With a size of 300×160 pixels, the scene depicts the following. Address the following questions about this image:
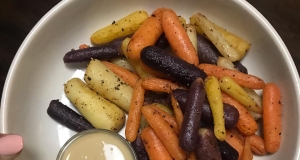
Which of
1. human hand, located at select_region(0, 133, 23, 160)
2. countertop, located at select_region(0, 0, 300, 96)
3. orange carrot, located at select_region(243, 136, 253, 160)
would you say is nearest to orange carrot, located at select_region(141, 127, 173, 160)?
orange carrot, located at select_region(243, 136, 253, 160)

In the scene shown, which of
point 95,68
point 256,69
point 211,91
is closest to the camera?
point 211,91

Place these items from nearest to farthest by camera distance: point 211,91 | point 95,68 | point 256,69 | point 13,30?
1. point 211,91
2. point 95,68
3. point 256,69
4. point 13,30

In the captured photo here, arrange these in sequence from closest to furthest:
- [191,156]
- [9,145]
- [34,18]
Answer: [9,145] < [191,156] < [34,18]

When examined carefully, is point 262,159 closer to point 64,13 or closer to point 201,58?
point 201,58

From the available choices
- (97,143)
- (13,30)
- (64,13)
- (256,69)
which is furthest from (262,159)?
(13,30)

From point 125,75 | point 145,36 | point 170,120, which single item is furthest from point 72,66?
point 170,120

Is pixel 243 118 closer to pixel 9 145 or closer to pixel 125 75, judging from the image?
pixel 125 75

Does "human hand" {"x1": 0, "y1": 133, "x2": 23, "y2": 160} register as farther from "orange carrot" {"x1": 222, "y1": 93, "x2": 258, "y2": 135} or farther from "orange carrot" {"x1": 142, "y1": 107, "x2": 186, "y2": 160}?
"orange carrot" {"x1": 222, "y1": 93, "x2": 258, "y2": 135}
